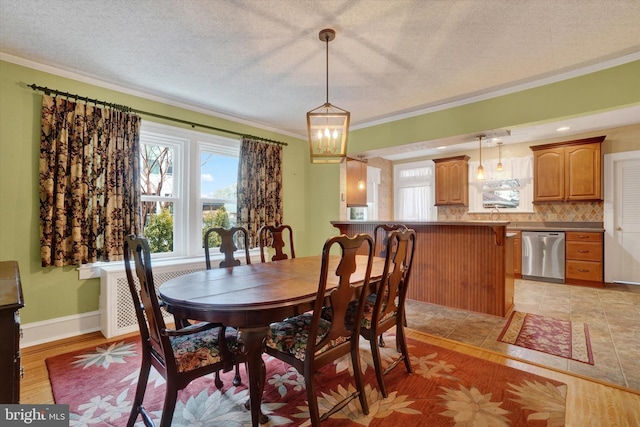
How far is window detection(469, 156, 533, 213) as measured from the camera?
19.2 feet

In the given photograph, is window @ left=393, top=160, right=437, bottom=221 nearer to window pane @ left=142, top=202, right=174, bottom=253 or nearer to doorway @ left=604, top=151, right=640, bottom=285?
doorway @ left=604, top=151, right=640, bottom=285

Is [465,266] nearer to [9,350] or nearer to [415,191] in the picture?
[9,350]

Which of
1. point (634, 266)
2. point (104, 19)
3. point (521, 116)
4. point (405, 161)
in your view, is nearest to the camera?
point (104, 19)

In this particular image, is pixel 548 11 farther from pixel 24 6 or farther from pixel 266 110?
pixel 24 6

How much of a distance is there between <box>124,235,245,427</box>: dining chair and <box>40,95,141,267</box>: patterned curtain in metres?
1.73

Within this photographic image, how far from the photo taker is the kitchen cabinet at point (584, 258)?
4772 millimetres

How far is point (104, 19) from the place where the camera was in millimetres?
2078

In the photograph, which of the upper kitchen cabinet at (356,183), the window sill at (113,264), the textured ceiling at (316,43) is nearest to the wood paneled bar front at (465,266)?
the upper kitchen cabinet at (356,183)

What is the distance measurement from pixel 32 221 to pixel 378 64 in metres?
3.44

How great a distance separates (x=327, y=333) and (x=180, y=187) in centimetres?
293

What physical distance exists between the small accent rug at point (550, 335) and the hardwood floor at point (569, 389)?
1.24 ft

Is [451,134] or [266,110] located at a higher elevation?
[266,110]

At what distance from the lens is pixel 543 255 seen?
17.0 ft

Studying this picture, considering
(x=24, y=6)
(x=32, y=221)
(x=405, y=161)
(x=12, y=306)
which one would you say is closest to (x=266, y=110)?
(x=24, y=6)
